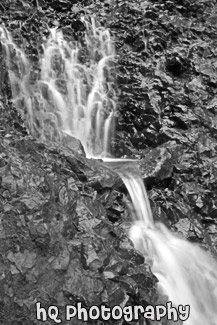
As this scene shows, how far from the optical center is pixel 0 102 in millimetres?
9570

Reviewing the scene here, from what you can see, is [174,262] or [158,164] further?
[158,164]

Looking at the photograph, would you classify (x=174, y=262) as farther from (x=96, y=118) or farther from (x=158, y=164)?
Result: (x=96, y=118)

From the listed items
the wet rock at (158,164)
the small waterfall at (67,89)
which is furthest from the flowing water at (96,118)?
the wet rock at (158,164)

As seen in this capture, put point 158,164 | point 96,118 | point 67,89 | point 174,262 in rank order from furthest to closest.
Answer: point 67,89, point 96,118, point 158,164, point 174,262

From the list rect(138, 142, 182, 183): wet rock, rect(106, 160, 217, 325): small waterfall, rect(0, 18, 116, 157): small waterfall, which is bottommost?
rect(106, 160, 217, 325): small waterfall

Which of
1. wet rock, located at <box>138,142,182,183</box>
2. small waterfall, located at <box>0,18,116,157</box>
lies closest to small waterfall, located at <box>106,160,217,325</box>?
wet rock, located at <box>138,142,182,183</box>

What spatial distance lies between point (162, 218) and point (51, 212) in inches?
136

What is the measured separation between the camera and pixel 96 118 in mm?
11164

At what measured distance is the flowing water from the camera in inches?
287

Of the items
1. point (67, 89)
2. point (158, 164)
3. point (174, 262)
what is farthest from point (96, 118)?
point (174, 262)

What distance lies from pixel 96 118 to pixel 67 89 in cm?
119

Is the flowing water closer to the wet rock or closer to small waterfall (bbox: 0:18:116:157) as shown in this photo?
small waterfall (bbox: 0:18:116:157)

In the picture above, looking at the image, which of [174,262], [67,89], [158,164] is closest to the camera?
[174,262]

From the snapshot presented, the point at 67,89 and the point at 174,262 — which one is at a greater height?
the point at 67,89
